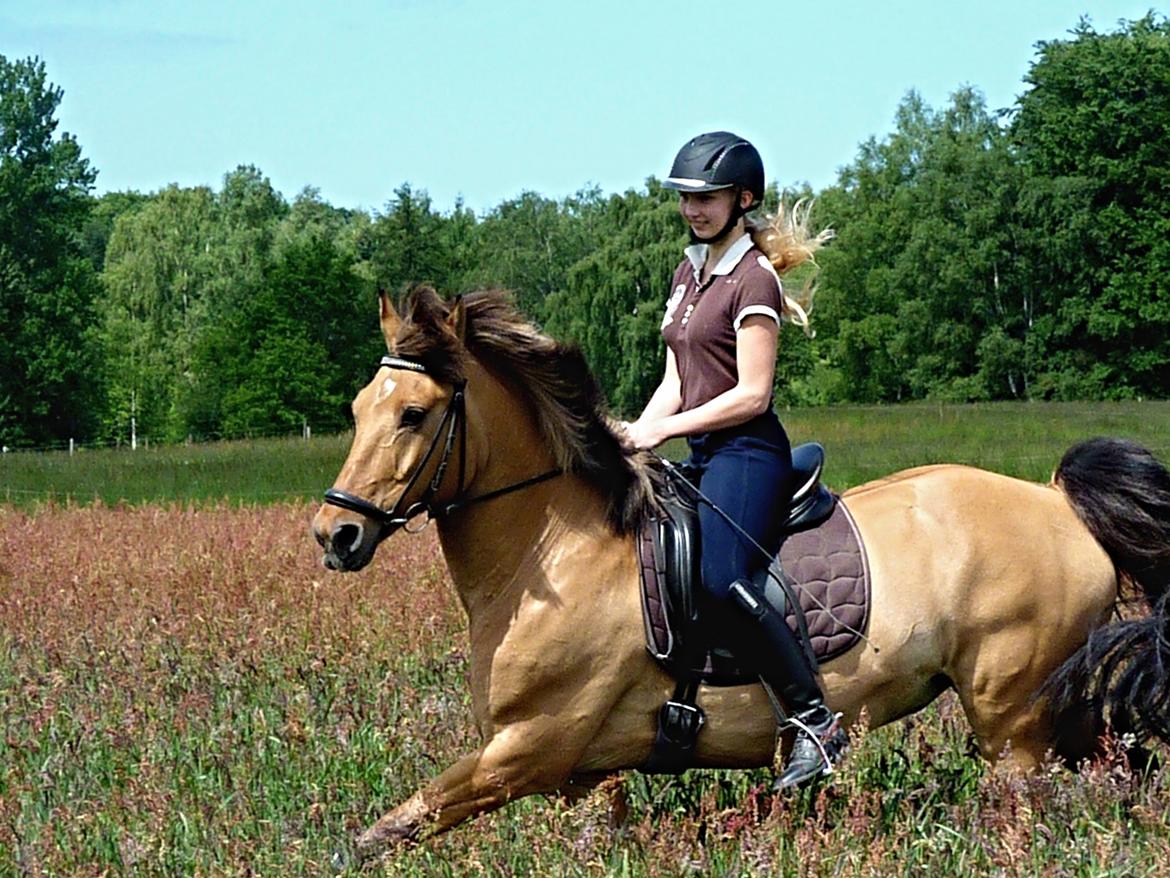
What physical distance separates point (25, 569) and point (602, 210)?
84.6 meters

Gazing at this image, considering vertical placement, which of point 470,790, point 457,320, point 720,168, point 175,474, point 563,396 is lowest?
point 175,474

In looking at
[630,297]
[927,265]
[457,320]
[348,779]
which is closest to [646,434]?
[457,320]

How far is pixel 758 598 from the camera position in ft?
18.0

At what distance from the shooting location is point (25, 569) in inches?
503

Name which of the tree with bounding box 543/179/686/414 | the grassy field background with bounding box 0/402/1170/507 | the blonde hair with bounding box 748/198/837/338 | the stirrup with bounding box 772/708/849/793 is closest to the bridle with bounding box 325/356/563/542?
the blonde hair with bounding box 748/198/837/338

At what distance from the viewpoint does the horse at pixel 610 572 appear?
17.5ft

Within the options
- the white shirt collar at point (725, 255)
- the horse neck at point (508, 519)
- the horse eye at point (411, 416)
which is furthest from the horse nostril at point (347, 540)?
the white shirt collar at point (725, 255)

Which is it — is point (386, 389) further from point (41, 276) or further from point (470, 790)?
point (41, 276)

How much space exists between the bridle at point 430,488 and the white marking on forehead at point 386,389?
0.07 metres

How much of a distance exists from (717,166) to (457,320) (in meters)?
1.00

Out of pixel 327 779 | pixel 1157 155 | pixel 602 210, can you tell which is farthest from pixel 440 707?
pixel 602 210

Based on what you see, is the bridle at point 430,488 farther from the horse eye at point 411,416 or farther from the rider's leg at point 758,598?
the rider's leg at point 758,598

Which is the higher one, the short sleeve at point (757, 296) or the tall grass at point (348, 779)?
the short sleeve at point (757, 296)

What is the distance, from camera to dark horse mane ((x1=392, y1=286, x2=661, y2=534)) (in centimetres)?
557
